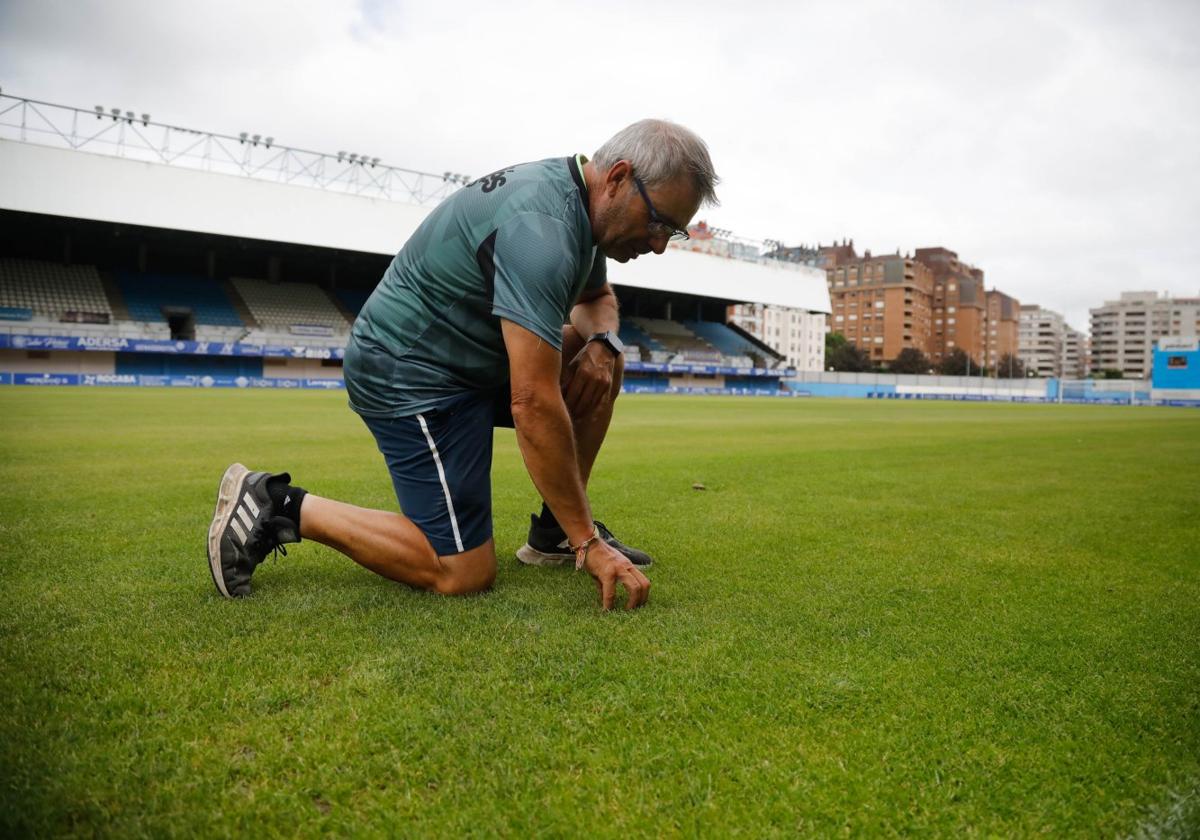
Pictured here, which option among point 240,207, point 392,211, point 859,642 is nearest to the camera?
point 859,642

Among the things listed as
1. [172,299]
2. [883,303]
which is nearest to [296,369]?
[172,299]

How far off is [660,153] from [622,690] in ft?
5.06

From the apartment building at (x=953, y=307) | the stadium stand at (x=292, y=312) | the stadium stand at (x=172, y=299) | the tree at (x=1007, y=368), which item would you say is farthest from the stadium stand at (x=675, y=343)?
the tree at (x=1007, y=368)

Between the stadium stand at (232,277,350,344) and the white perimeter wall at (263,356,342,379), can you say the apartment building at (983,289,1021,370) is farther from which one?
the white perimeter wall at (263,356,342,379)

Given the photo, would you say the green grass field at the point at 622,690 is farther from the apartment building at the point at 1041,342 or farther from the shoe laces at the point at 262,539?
the apartment building at the point at 1041,342

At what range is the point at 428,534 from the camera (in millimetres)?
2520

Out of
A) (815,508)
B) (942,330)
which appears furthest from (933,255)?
(815,508)

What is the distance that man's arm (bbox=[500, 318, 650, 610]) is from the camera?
2.23 metres

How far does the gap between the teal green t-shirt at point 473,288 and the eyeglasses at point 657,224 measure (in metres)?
0.20

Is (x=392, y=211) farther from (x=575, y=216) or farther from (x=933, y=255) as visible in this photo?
(x=933, y=255)

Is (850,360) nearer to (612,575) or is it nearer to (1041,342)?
(1041,342)

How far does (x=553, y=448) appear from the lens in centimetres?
231

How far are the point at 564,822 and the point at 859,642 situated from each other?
3.79 feet

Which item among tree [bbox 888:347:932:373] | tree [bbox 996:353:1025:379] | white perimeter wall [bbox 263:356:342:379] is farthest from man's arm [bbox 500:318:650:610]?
tree [bbox 996:353:1025:379]
